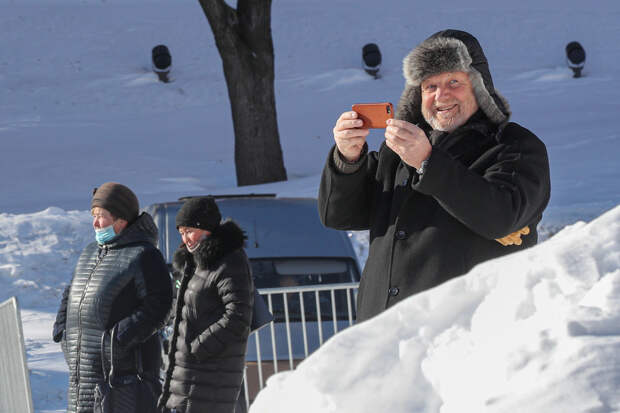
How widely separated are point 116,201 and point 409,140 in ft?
8.00

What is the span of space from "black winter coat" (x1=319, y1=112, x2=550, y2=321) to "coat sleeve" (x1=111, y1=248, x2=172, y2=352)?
1.74 meters

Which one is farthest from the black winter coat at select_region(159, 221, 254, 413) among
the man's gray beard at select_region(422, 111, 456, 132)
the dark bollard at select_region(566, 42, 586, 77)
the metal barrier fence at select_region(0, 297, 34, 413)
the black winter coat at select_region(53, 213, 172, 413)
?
the dark bollard at select_region(566, 42, 586, 77)

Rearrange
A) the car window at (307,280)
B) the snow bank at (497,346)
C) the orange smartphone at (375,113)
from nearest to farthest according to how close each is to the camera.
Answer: the snow bank at (497,346)
the orange smartphone at (375,113)
the car window at (307,280)

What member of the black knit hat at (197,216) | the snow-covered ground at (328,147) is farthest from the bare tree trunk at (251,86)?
the black knit hat at (197,216)

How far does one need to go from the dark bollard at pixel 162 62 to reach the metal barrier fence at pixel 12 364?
2050 centimetres

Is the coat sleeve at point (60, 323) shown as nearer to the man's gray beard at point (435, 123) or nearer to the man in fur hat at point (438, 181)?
the man in fur hat at point (438, 181)

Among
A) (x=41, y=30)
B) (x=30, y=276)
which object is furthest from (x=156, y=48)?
(x=30, y=276)

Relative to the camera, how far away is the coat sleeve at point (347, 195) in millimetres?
3000

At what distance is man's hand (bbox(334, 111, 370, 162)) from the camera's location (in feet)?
9.48

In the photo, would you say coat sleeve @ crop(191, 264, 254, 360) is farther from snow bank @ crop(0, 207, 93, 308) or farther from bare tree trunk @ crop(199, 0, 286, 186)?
bare tree trunk @ crop(199, 0, 286, 186)

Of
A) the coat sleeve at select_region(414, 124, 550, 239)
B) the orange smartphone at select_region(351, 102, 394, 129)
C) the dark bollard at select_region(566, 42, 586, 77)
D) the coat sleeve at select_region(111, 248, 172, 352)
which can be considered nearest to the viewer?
the coat sleeve at select_region(414, 124, 550, 239)

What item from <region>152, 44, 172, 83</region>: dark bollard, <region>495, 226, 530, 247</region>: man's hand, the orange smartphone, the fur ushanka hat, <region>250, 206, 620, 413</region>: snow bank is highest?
<region>152, 44, 172, 83</region>: dark bollard

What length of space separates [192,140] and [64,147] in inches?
104

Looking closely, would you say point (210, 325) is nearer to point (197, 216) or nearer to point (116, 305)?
point (116, 305)
